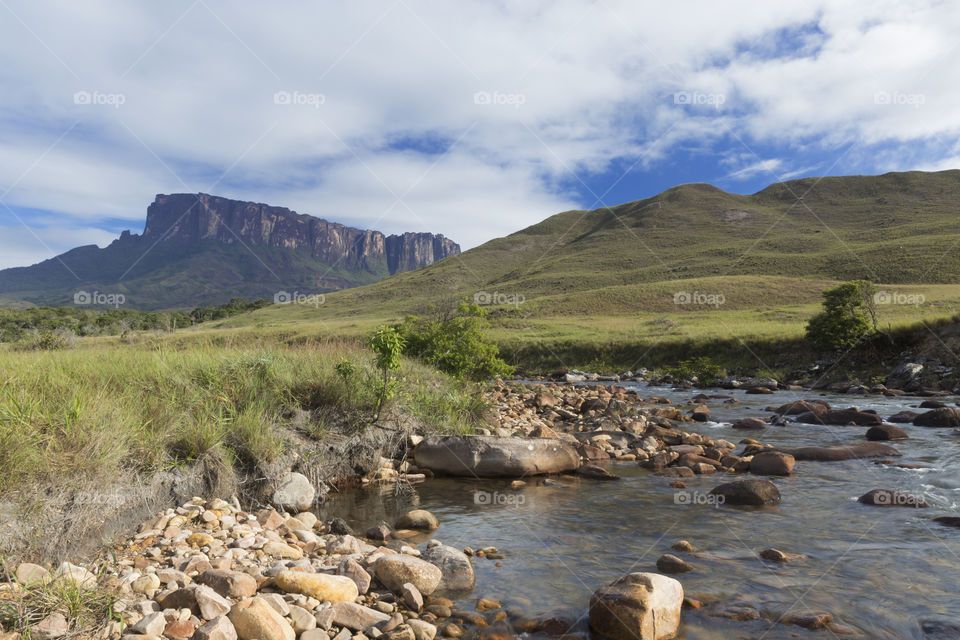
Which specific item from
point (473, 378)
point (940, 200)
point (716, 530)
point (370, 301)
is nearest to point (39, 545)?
point (716, 530)

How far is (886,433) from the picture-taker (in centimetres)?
1430

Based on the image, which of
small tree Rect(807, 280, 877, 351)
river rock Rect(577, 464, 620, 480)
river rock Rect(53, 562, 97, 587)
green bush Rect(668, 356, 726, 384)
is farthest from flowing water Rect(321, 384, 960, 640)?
small tree Rect(807, 280, 877, 351)

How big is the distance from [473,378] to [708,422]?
850cm

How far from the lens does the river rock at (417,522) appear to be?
25.5 ft

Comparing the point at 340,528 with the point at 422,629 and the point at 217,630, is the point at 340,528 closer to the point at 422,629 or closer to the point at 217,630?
the point at 422,629

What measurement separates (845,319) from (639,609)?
3300 cm

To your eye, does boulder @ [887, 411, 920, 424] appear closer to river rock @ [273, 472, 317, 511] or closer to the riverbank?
the riverbank

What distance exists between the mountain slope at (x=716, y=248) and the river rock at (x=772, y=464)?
2103 inches

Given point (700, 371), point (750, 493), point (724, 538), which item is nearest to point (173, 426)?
point (724, 538)

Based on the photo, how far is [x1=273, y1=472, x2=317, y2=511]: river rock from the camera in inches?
321

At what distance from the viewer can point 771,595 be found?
5.67 meters

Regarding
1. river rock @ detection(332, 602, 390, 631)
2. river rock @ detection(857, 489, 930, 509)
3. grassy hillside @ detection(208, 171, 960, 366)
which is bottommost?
river rock @ detection(857, 489, 930, 509)

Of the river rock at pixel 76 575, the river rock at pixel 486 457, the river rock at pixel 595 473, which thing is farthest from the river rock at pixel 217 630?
the river rock at pixel 595 473

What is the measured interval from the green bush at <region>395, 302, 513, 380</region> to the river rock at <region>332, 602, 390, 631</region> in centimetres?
1145
